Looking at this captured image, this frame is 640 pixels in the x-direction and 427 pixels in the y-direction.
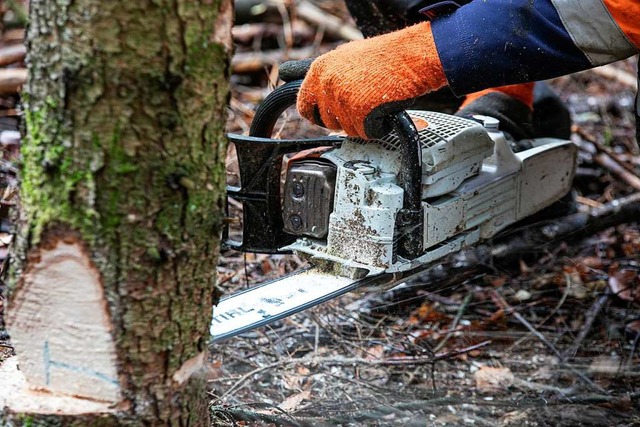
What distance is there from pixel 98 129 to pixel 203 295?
0.38 metres

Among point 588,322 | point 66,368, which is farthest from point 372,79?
point 588,322

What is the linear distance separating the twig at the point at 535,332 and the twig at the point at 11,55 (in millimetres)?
3566

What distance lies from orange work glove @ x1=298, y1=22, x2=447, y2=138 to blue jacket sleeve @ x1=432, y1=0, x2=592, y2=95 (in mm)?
58

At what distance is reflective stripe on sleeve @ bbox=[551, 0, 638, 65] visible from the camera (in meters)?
1.91

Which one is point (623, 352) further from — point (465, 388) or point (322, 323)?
point (322, 323)

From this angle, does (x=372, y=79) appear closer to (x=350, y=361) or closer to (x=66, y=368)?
(x=350, y=361)

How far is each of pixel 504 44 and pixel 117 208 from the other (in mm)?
1193

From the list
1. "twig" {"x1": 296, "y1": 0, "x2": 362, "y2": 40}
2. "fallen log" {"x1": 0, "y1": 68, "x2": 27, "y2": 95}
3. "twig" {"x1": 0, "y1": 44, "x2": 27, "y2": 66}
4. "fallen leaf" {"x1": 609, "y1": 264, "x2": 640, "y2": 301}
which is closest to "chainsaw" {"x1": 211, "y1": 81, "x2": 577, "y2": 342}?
"fallen leaf" {"x1": 609, "y1": 264, "x2": 640, "y2": 301}

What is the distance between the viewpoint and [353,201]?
81.4 inches

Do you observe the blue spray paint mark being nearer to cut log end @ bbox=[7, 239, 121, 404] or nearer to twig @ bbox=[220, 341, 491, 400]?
cut log end @ bbox=[7, 239, 121, 404]

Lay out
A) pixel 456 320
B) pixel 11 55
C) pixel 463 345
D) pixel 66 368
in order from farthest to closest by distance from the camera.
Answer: pixel 11 55
pixel 456 320
pixel 463 345
pixel 66 368

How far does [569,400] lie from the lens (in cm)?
230

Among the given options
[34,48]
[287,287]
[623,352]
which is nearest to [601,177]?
[623,352]

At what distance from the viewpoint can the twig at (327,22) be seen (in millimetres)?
5722
